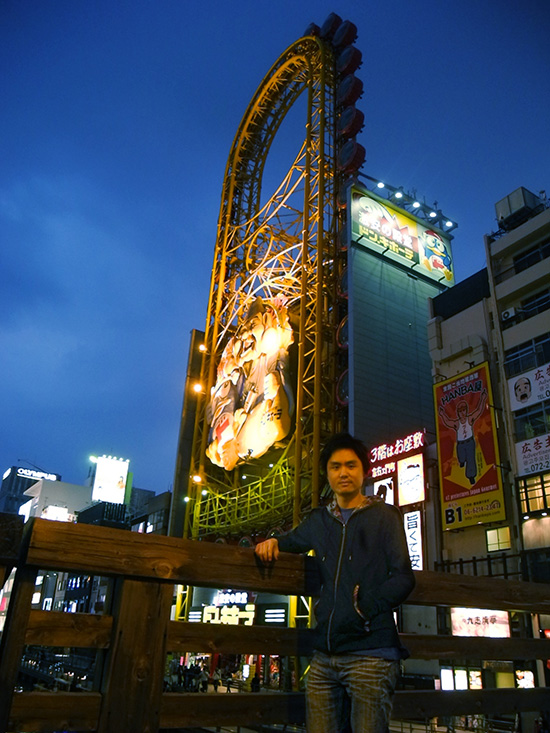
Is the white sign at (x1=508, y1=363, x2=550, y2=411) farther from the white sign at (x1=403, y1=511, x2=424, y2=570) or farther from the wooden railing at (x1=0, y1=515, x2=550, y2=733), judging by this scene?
the wooden railing at (x1=0, y1=515, x2=550, y2=733)

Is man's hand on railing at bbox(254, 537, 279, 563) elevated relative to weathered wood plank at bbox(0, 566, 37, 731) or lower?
elevated

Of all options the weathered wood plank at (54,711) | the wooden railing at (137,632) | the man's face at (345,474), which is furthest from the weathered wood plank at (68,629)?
the man's face at (345,474)

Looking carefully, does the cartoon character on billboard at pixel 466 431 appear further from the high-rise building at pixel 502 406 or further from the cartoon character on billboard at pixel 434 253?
the cartoon character on billboard at pixel 434 253

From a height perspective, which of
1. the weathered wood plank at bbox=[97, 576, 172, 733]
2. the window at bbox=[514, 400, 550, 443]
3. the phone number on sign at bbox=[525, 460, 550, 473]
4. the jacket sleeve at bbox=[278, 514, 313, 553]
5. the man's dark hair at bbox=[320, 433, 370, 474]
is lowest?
the weathered wood plank at bbox=[97, 576, 172, 733]

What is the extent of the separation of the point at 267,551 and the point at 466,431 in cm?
2486

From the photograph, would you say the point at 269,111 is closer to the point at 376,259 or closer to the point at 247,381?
the point at 376,259

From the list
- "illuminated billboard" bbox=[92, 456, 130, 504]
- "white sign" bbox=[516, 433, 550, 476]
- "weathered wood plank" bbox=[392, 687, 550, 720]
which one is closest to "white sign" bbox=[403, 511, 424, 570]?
"white sign" bbox=[516, 433, 550, 476]

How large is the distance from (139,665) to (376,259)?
34.4 m

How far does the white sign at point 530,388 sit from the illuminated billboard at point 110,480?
6536 cm

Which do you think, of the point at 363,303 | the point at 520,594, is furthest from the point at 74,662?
the point at 520,594

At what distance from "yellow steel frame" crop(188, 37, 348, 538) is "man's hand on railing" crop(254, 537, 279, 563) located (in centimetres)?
2210

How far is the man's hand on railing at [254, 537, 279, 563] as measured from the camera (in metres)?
3.30

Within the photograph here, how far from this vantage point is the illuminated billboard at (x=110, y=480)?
262ft

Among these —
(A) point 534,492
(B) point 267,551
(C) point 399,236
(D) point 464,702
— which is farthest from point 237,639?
(C) point 399,236
